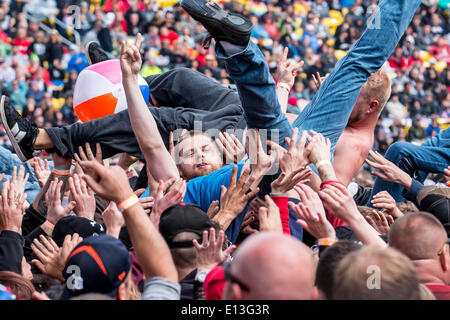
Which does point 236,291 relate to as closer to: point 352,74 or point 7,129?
point 352,74

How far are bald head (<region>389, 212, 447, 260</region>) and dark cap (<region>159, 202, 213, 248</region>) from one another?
788 mm

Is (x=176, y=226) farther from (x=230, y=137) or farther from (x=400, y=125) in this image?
(x=400, y=125)

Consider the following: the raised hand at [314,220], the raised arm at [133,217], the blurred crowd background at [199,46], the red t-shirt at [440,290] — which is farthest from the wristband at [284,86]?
the blurred crowd background at [199,46]

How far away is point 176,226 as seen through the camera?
110 inches

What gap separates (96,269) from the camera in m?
2.33

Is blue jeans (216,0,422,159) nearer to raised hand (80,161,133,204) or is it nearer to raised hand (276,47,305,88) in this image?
raised hand (276,47,305,88)

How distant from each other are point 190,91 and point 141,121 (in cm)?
150

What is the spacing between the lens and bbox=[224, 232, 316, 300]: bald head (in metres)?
1.89

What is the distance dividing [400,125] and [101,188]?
11.3 metres

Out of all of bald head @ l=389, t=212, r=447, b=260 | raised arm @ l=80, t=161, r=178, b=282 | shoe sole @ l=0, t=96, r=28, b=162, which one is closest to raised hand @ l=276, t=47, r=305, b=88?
shoe sole @ l=0, t=96, r=28, b=162

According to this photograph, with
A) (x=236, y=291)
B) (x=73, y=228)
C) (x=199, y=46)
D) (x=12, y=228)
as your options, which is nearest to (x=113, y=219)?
(x=73, y=228)

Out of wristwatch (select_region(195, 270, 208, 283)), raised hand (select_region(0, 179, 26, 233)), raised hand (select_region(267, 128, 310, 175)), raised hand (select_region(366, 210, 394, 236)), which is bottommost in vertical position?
raised hand (select_region(366, 210, 394, 236))

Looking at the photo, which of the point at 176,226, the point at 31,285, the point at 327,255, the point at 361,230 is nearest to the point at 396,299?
the point at 327,255

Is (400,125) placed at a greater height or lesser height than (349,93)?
lesser
